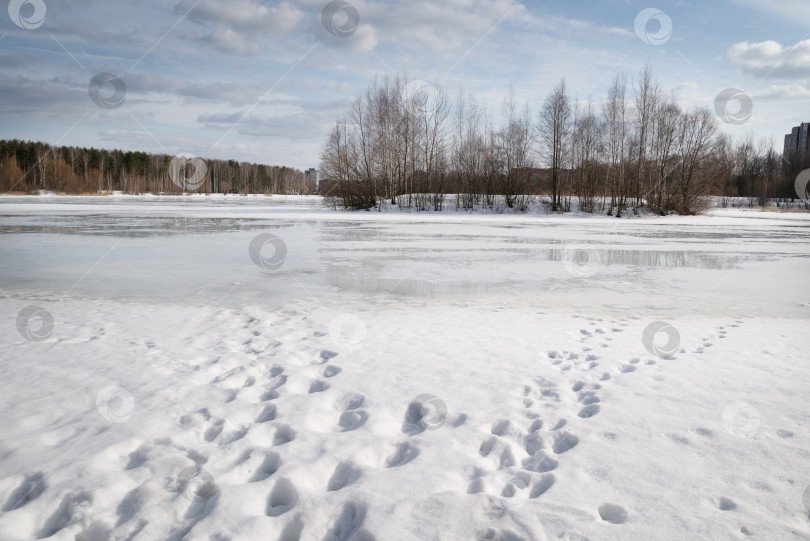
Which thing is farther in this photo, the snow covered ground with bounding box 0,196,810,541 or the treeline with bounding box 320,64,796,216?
the treeline with bounding box 320,64,796,216

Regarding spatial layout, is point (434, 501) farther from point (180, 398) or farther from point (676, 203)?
point (676, 203)

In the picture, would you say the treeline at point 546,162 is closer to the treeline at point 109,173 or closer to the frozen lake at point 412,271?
the frozen lake at point 412,271

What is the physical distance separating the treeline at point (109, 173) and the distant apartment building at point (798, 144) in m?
121

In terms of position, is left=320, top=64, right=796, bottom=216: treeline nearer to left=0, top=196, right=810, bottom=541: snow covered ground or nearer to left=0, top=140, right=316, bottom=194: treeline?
left=0, top=196, right=810, bottom=541: snow covered ground

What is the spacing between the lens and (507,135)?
140 ft

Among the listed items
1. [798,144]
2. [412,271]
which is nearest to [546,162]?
[412,271]

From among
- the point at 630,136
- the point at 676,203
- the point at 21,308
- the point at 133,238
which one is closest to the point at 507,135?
the point at 630,136

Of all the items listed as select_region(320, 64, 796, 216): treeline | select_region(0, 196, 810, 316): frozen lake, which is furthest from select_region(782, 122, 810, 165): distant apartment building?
select_region(0, 196, 810, 316): frozen lake

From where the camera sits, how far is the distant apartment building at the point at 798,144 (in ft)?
273

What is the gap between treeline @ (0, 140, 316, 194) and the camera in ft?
264

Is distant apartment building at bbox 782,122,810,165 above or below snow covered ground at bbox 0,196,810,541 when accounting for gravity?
above

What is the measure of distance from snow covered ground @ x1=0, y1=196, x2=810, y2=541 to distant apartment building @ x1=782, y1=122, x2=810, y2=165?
98956 millimetres

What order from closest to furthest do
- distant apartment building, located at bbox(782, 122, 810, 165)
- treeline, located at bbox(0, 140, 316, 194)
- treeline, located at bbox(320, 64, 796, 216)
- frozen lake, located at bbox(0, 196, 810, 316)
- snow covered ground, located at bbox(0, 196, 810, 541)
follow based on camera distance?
snow covered ground, located at bbox(0, 196, 810, 541)
frozen lake, located at bbox(0, 196, 810, 316)
treeline, located at bbox(320, 64, 796, 216)
treeline, located at bbox(0, 140, 316, 194)
distant apartment building, located at bbox(782, 122, 810, 165)

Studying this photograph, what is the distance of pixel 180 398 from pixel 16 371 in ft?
5.99
